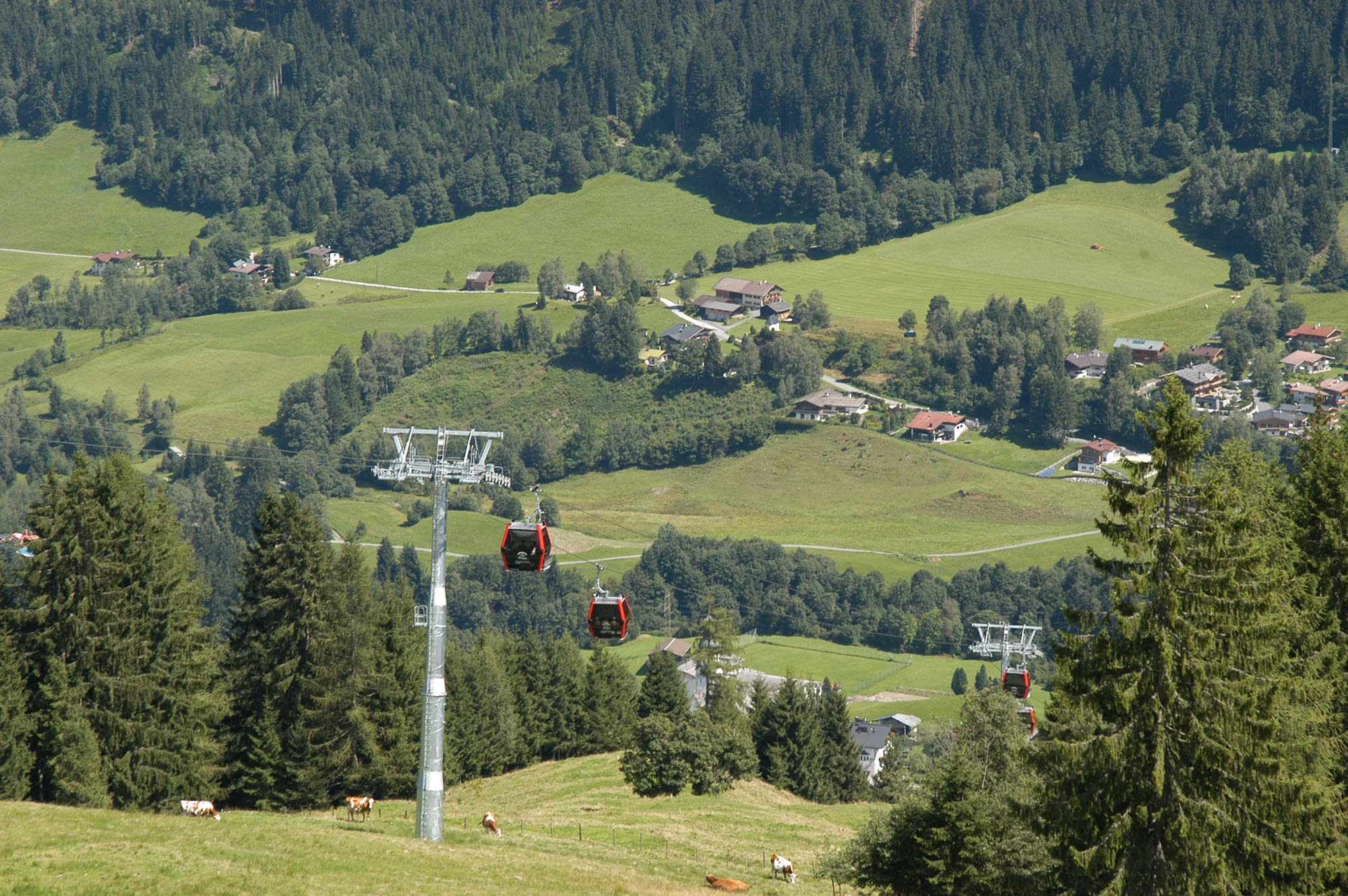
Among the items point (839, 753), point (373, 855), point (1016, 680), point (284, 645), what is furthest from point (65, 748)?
point (839, 753)

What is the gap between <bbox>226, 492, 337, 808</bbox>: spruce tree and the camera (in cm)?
6462

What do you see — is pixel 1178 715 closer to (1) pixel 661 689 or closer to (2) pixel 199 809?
(2) pixel 199 809

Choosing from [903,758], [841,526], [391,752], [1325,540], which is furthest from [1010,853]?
[841,526]

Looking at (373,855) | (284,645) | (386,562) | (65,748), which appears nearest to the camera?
(373,855)

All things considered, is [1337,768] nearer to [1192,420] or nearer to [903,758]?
[1192,420]

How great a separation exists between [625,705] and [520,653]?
764 centimetres

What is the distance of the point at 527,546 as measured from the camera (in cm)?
4200

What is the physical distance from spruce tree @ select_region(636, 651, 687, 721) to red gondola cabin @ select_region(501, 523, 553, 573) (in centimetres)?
4647

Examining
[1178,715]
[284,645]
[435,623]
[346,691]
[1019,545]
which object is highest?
[1178,715]

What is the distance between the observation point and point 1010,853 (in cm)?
4472

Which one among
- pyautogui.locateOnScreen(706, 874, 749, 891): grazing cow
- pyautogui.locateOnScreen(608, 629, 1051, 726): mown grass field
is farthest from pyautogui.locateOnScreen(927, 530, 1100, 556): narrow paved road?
pyautogui.locateOnScreen(706, 874, 749, 891): grazing cow

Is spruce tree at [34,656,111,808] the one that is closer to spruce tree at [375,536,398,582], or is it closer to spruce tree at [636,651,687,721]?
spruce tree at [636,651,687,721]

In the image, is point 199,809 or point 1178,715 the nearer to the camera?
point 1178,715

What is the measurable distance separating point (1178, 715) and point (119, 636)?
134ft
